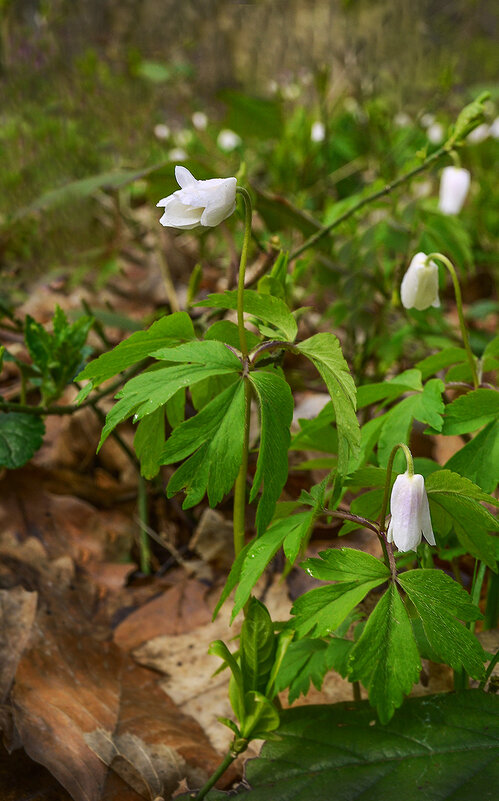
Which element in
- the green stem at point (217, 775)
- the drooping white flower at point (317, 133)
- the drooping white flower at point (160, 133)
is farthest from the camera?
the drooping white flower at point (160, 133)

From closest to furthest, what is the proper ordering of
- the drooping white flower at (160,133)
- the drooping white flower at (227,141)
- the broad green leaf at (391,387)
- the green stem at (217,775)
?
the green stem at (217,775), the broad green leaf at (391,387), the drooping white flower at (227,141), the drooping white flower at (160,133)

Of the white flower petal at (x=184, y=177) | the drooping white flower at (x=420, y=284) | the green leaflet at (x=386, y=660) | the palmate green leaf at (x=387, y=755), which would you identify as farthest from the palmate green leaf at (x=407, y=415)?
the white flower petal at (x=184, y=177)

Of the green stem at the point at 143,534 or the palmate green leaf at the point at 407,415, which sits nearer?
the palmate green leaf at the point at 407,415

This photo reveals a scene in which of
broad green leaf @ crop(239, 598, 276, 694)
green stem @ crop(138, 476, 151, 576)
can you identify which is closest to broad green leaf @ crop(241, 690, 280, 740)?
broad green leaf @ crop(239, 598, 276, 694)

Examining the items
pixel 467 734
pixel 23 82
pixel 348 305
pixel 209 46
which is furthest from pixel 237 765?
pixel 209 46

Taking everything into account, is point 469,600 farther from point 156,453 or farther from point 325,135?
A: point 325,135

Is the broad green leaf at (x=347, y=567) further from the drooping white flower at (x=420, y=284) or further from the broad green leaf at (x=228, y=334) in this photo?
the drooping white flower at (x=420, y=284)

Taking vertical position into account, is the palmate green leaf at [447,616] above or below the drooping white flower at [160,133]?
above

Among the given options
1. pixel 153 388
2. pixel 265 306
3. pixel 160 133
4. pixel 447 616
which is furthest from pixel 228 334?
pixel 160 133
